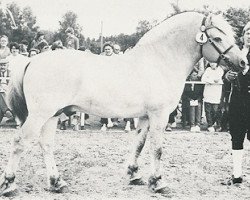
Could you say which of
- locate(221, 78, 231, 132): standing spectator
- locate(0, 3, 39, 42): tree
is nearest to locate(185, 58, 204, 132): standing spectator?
locate(221, 78, 231, 132): standing spectator

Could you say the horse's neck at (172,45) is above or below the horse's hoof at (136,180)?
above

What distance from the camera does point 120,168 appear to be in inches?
289

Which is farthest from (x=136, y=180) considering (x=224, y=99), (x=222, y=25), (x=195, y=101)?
(x=224, y=99)

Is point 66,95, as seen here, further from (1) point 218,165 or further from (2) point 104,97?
(1) point 218,165

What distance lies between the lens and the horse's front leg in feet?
19.1

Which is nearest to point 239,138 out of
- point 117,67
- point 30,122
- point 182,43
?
point 182,43

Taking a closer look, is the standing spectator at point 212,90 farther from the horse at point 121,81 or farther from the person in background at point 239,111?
the horse at point 121,81

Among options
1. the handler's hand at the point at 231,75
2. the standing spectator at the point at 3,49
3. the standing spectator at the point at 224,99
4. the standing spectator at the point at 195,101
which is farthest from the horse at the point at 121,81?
the standing spectator at the point at 3,49

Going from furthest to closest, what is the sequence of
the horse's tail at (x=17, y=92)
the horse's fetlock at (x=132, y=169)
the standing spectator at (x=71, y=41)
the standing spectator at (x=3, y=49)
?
1. the standing spectator at (x=71, y=41)
2. the standing spectator at (x=3, y=49)
3. the horse's fetlock at (x=132, y=169)
4. the horse's tail at (x=17, y=92)

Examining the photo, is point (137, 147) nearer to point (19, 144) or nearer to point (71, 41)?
point (19, 144)

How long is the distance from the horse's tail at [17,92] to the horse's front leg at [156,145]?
1.87 meters

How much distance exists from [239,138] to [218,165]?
1.42 metres

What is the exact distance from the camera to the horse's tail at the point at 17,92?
569 cm

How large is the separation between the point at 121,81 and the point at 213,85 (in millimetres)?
6757
